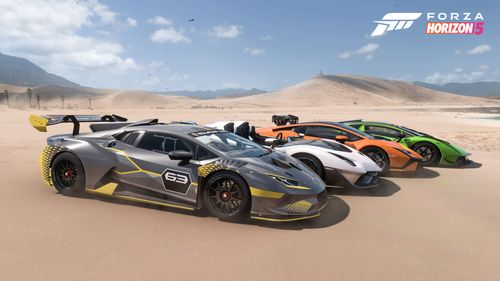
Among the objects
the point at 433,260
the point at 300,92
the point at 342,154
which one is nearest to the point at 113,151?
the point at 342,154

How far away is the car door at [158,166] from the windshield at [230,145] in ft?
0.98

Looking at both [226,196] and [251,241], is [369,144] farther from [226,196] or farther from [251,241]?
[251,241]

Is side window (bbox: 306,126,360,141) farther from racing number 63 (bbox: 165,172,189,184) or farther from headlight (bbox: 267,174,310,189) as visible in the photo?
racing number 63 (bbox: 165,172,189,184)

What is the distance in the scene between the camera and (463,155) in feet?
29.3

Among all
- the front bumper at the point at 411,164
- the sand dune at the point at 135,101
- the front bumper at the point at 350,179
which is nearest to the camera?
the front bumper at the point at 350,179

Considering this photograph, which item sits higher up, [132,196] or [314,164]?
[314,164]

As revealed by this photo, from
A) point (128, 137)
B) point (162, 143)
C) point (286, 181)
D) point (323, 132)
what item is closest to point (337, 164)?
point (286, 181)

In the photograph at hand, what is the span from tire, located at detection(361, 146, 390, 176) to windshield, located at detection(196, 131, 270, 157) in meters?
3.28

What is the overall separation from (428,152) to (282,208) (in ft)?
21.2

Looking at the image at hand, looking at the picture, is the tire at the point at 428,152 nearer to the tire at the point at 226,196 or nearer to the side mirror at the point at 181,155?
the tire at the point at 226,196

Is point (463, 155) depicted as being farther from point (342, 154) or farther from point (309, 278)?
point (309, 278)

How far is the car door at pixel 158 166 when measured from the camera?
15.9ft

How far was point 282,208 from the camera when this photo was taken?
4418 mm

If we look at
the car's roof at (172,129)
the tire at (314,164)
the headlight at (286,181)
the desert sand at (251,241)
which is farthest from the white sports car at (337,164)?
the car's roof at (172,129)
